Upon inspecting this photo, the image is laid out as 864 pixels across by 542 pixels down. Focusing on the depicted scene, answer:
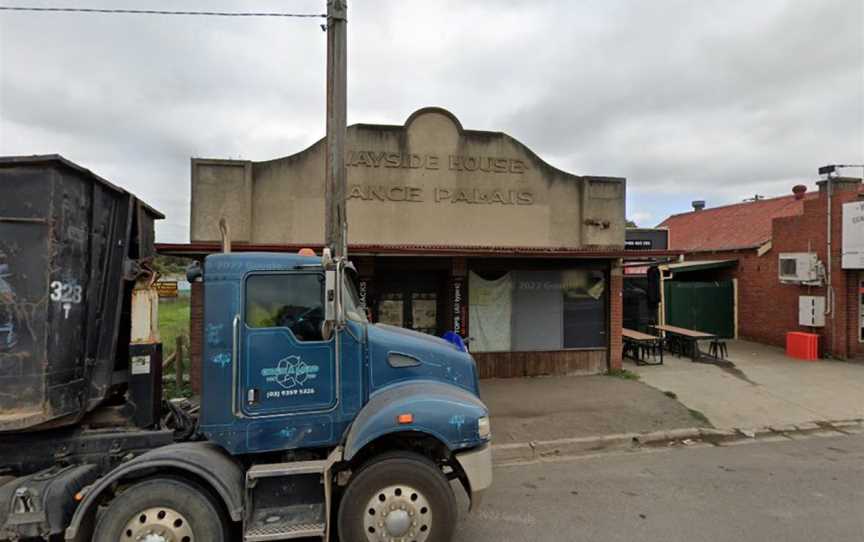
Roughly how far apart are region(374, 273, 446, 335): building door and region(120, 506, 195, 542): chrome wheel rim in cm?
642

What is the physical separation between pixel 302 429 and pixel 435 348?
1314mm

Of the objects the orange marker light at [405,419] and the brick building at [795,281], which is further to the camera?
the brick building at [795,281]

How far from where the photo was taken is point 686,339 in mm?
12750

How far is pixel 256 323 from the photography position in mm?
3537

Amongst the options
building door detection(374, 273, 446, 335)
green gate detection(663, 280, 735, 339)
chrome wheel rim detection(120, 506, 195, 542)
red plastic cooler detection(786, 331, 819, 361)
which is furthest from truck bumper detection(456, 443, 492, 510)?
green gate detection(663, 280, 735, 339)

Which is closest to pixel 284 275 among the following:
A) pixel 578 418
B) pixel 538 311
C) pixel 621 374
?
pixel 578 418

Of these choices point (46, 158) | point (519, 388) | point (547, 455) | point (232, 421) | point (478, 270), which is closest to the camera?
point (46, 158)

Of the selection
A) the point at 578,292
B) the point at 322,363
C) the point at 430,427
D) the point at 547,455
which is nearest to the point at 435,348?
the point at 430,427

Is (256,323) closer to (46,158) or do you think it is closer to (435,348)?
(435,348)

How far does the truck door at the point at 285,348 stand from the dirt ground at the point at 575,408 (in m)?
3.63

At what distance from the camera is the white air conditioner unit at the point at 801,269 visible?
12.5 meters

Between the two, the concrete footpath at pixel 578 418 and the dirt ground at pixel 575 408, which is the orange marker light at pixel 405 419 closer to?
the concrete footpath at pixel 578 418

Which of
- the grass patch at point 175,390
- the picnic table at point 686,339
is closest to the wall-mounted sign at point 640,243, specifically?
the picnic table at point 686,339

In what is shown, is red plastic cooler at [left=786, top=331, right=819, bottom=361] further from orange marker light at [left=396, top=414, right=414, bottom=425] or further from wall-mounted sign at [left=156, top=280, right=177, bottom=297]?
wall-mounted sign at [left=156, top=280, right=177, bottom=297]
